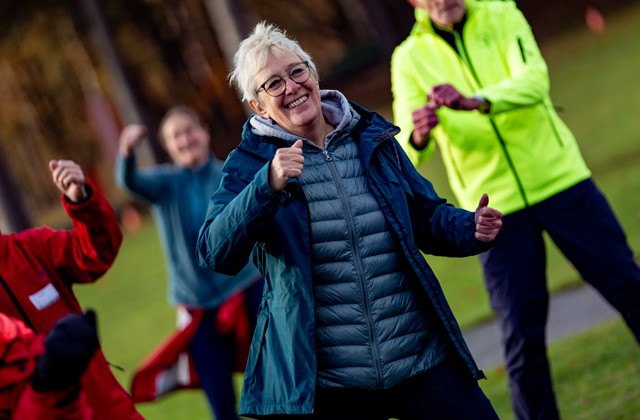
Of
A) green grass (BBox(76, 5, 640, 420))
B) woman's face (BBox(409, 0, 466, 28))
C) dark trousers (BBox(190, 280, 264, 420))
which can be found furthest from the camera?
dark trousers (BBox(190, 280, 264, 420))

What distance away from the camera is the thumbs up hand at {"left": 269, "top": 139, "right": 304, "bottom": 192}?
3.62 m

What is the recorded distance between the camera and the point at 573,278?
9.27 m

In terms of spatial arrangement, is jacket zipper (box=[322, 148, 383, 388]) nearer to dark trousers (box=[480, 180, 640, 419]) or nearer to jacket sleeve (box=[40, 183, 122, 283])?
jacket sleeve (box=[40, 183, 122, 283])

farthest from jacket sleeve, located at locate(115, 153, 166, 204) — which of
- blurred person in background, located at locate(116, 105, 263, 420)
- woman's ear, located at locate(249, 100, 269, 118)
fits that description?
woman's ear, located at locate(249, 100, 269, 118)

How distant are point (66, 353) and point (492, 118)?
2.52 m

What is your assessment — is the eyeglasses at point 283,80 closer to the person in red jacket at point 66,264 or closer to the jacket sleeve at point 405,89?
the person in red jacket at point 66,264

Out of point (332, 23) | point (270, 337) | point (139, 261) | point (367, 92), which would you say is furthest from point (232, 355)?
point (332, 23)

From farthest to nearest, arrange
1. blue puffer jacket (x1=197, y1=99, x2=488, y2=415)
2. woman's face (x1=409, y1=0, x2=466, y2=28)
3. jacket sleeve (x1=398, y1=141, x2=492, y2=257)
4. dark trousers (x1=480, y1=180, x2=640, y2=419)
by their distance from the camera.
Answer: woman's face (x1=409, y1=0, x2=466, y2=28) < dark trousers (x1=480, y1=180, x2=640, y2=419) < jacket sleeve (x1=398, y1=141, x2=492, y2=257) < blue puffer jacket (x1=197, y1=99, x2=488, y2=415)

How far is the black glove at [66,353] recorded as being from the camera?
3.47 meters

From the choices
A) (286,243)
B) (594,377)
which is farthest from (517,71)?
(594,377)

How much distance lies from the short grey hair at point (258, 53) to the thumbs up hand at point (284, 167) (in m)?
0.42

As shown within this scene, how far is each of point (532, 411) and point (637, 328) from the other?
0.58 m

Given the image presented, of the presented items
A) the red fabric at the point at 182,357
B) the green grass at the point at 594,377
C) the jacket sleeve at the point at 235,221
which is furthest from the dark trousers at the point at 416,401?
the red fabric at the point at 182,357

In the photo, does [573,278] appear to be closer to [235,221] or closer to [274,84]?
[274,84]
